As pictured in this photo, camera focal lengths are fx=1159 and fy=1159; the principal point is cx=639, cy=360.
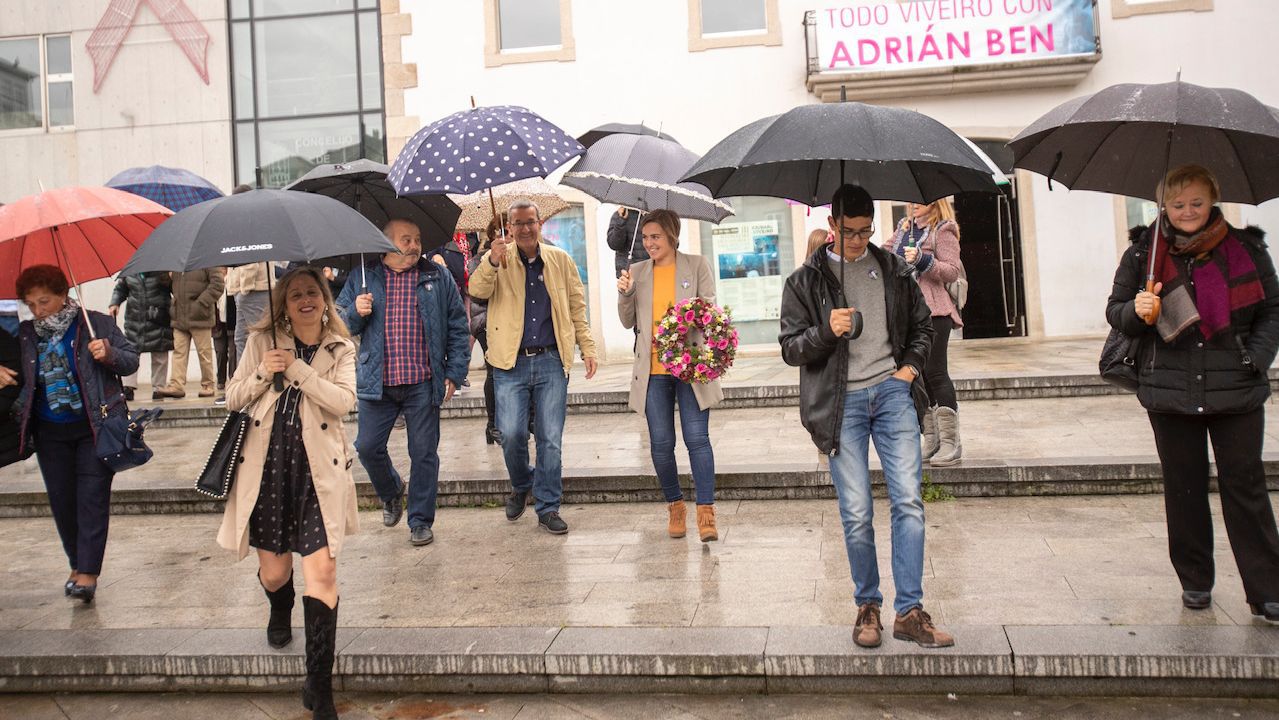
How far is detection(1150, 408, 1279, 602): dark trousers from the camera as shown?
464 centimetres

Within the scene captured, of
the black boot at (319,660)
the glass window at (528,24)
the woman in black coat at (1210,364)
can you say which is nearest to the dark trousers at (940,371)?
the woman in black coat at (1210,364)

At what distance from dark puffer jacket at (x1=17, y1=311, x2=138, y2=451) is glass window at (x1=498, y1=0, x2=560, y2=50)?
11765 mm

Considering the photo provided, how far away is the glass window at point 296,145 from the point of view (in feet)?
58.0

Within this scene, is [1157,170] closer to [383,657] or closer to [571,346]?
[571,346]

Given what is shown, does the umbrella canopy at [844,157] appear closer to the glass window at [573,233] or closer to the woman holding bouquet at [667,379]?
the woman holding bouquet at [667,379]

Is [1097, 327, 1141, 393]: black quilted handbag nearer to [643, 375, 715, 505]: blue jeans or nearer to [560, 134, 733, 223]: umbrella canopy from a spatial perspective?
[643, 375, 715, 505]: blue jeans

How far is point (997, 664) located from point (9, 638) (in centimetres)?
440

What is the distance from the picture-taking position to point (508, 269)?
6793 millimetres

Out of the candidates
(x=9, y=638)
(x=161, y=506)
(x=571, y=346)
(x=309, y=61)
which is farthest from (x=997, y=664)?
(x=309, y=61)

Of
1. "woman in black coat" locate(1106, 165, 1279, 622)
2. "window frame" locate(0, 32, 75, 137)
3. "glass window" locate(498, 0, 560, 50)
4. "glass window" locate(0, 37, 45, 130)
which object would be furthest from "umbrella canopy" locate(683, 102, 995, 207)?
"glass window" locate(0, 37, 45, 130)

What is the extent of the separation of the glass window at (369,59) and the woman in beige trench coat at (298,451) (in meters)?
13.3

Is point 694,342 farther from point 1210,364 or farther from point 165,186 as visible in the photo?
point 165,186

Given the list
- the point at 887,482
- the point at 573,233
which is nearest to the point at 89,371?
the point at 887,482

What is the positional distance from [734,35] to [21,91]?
36.4ft
